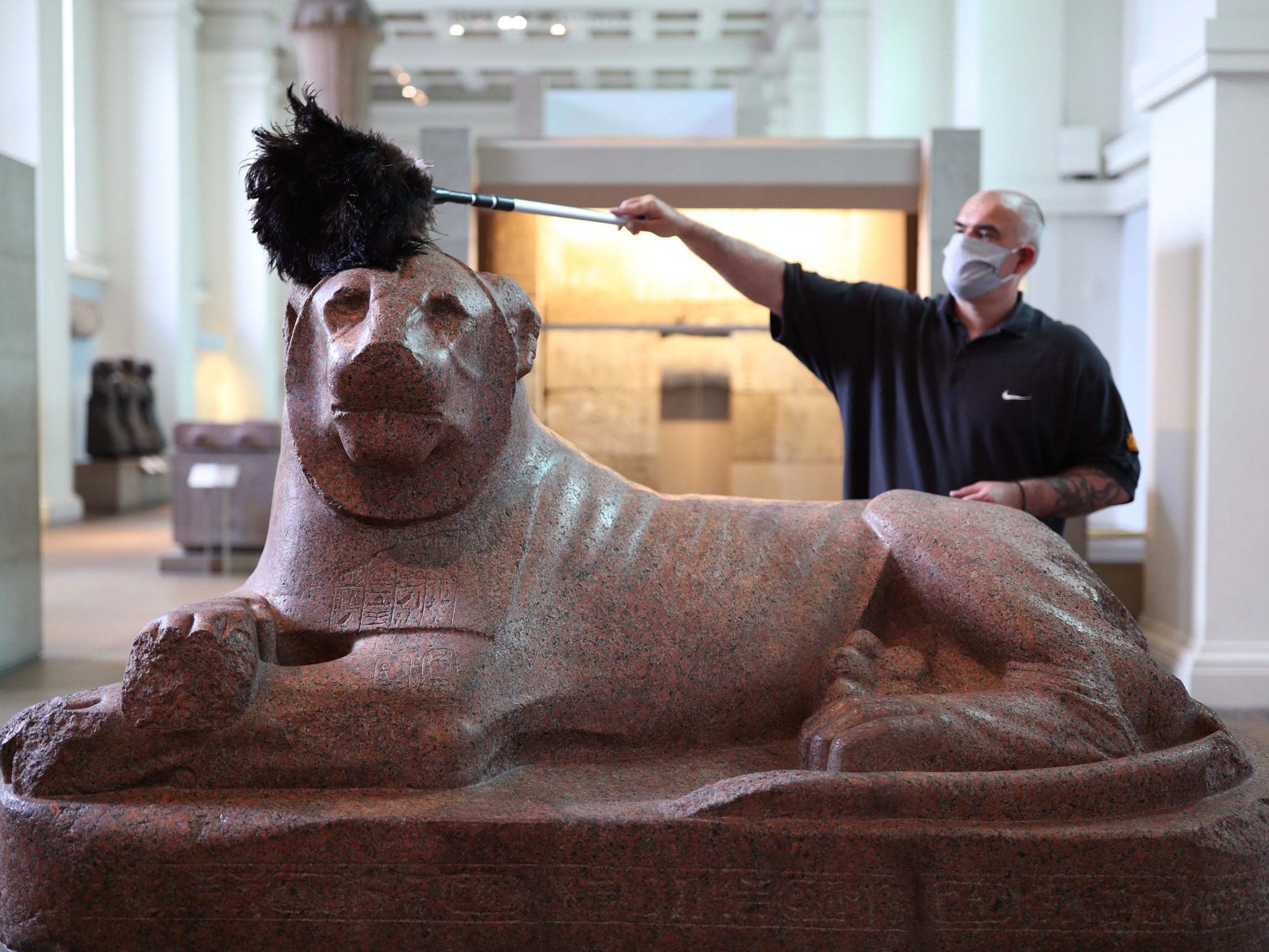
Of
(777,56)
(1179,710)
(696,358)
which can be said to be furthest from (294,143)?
(777,56)

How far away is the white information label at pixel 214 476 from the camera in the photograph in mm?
7828

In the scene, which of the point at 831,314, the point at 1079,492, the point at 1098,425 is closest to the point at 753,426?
the point at 831,314

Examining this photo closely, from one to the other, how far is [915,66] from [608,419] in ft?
30.3

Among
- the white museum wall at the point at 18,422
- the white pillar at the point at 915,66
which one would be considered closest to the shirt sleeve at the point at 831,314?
the white museum wall at the point at 18,422

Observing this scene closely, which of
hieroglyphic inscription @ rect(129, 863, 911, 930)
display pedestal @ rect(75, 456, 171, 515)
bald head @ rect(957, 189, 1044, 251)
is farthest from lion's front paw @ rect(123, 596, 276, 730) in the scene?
display pedestal @ rect(75, 456, 171, 515)

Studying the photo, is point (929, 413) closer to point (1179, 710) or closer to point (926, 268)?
point (1179, 710)

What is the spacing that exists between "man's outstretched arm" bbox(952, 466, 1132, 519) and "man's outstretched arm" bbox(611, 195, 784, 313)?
76cm

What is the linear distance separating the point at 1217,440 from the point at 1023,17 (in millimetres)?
7434

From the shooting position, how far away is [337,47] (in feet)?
23.9

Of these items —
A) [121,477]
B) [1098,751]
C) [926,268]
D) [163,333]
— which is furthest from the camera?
[163,333]

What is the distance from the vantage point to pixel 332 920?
200 cm

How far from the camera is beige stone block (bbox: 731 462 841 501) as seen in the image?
5551 mm

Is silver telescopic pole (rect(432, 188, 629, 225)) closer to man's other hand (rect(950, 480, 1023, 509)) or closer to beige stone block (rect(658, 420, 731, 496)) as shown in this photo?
man's other hand (rect(950, 480, 1023, 509))

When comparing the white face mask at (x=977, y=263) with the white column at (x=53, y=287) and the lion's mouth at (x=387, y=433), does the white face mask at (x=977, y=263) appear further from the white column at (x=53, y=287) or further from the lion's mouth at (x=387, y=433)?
the white column at (x=53, y=287)
